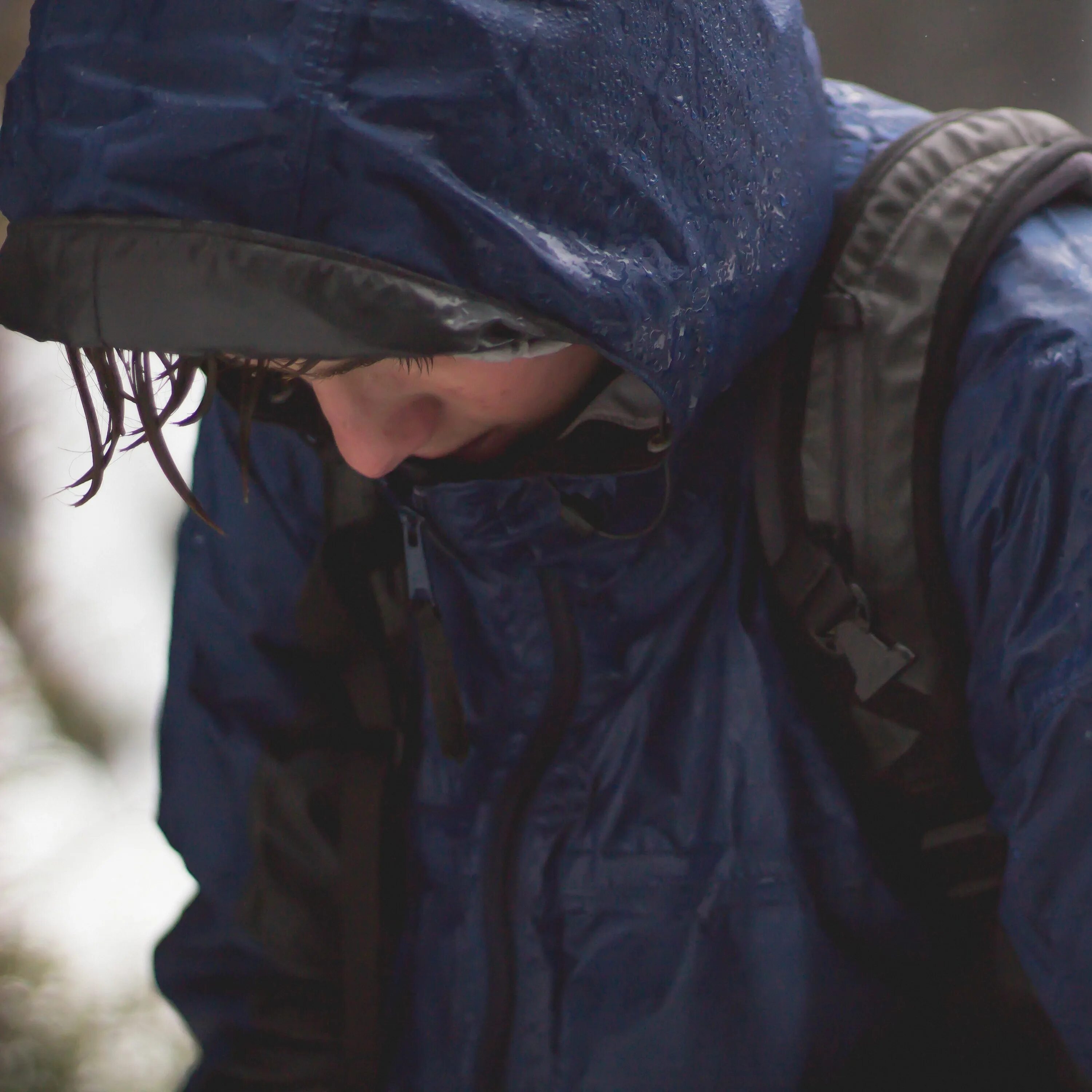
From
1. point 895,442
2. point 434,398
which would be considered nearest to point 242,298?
point 434,398

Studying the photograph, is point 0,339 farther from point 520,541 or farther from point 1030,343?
point 1030,343

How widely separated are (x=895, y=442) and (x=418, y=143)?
10.8 inches

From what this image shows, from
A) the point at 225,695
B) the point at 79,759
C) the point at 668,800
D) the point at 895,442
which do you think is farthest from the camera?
the point at 79,759

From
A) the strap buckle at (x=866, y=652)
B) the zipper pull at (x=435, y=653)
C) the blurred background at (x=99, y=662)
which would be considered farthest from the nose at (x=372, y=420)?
the blurred background at (x=99, y=662)

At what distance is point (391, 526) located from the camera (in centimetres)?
90

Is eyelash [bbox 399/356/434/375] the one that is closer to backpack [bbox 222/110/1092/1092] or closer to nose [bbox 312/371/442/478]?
nose [bbox 312/371/442/478]

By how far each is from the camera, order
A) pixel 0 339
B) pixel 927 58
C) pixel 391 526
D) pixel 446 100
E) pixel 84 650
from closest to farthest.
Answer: pixel 446 100 < pixel 391 526 < pixel 927 58 < pixel 84 650 < pixel 0 339

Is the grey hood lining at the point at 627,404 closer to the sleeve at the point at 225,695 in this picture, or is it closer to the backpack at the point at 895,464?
the backpack at the point at 895,464

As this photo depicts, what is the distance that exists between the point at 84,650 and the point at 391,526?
50.8 inches

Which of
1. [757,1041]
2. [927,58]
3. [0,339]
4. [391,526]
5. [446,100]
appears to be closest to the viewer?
[446,100]

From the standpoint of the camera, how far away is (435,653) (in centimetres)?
81

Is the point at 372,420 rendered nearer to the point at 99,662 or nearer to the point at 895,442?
the point at 895,442

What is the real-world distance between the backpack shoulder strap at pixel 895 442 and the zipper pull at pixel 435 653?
241 mm

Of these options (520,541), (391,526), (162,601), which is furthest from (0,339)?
(520,541)
